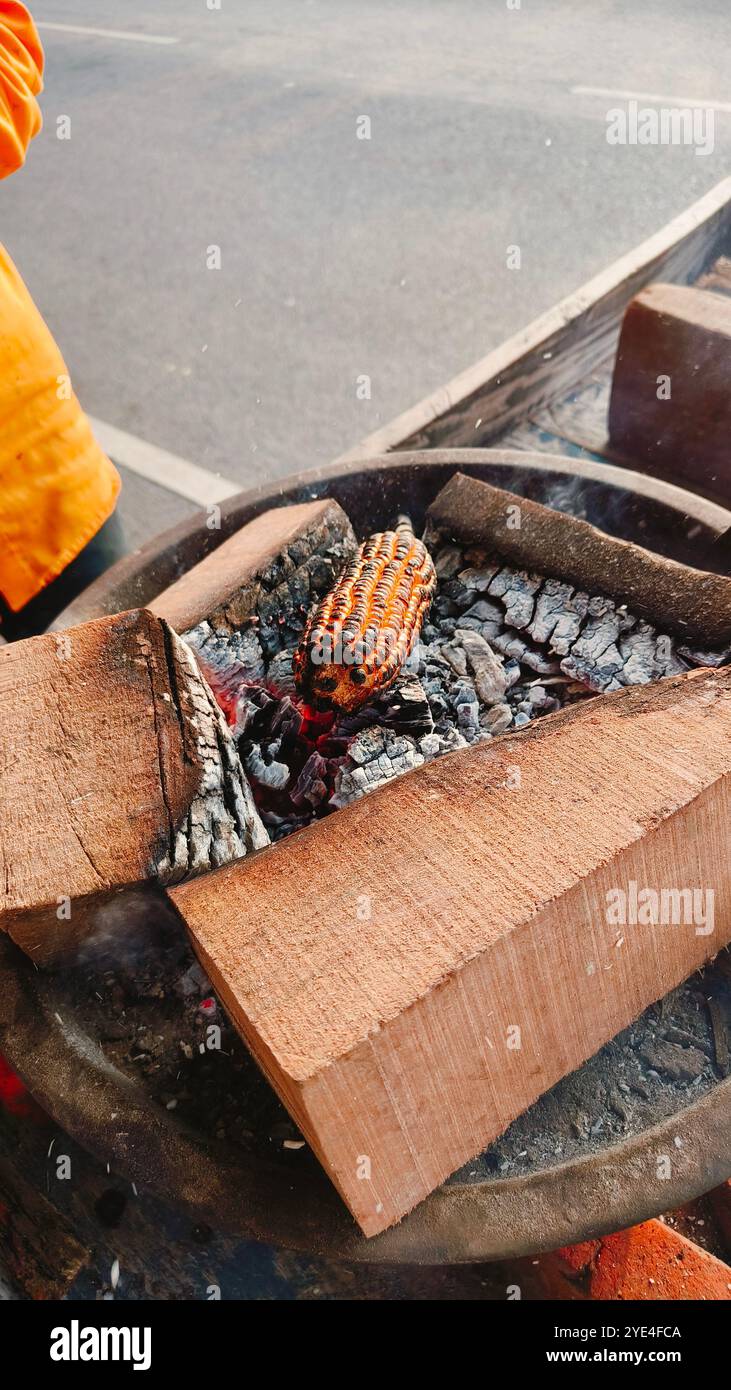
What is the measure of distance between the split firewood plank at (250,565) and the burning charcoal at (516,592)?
350 mm

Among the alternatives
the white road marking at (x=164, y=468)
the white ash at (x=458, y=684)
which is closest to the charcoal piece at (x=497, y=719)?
the white ash at (x=458, y=684)

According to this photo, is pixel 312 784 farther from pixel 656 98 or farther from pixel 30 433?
pixel 656 98

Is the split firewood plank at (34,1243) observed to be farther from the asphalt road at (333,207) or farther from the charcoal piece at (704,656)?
the asphalt road at (333,207)

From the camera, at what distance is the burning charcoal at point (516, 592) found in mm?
1852

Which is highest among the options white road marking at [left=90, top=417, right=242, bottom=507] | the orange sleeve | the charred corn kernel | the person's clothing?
the orange sleeve

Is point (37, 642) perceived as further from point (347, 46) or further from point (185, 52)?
point (185, 52)

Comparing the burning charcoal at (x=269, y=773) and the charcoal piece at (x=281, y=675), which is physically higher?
the charcoal piece at (x=281, y=675)

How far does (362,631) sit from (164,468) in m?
2.82

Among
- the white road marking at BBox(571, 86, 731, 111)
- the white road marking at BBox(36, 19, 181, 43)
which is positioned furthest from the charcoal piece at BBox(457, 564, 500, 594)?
the white road marking at BBox(36, 19, 181, 43)

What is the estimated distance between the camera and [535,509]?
1.92m

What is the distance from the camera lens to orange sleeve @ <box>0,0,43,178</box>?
6.23 ft

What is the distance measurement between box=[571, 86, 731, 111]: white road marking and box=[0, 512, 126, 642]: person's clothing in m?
4.67

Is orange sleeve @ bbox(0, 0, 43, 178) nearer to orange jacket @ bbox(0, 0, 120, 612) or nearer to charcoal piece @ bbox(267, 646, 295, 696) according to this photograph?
orange jacket @ bbox(0, 0, 120, 612)

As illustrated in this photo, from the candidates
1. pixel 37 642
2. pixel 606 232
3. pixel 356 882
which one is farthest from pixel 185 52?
pixel 356 882
